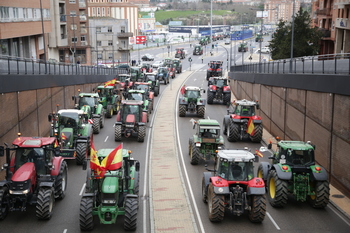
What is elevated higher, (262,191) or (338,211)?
(262,191)

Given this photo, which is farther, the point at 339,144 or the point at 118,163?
the point at 339,144

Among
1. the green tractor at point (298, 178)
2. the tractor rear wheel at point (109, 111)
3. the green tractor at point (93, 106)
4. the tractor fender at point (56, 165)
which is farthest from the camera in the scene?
the tractor rear wheel at point (109, 111)

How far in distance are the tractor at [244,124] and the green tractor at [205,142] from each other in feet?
18.2

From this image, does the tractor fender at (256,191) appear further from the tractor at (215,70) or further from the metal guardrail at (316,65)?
the tractor at (215,70)

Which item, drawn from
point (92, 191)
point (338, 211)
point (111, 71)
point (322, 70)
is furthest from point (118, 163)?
point (111, 71)

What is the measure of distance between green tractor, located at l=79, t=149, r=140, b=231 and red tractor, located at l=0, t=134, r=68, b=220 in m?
1.80

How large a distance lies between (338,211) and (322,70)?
31.6 feet

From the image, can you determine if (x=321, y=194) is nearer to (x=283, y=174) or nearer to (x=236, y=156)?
(x=283, y=174)

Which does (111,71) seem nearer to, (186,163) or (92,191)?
(186,163)

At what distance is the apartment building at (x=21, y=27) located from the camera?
2023 inches

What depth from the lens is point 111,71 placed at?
6825 cm

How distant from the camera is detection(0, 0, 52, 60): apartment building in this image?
169 feet

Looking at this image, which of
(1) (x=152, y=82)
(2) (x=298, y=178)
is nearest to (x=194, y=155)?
(2) (x=298, y=178)

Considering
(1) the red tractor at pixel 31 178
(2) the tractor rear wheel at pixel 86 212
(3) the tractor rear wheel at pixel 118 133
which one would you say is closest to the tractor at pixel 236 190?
(2) the tractor rear wheel at pixel 86 212
